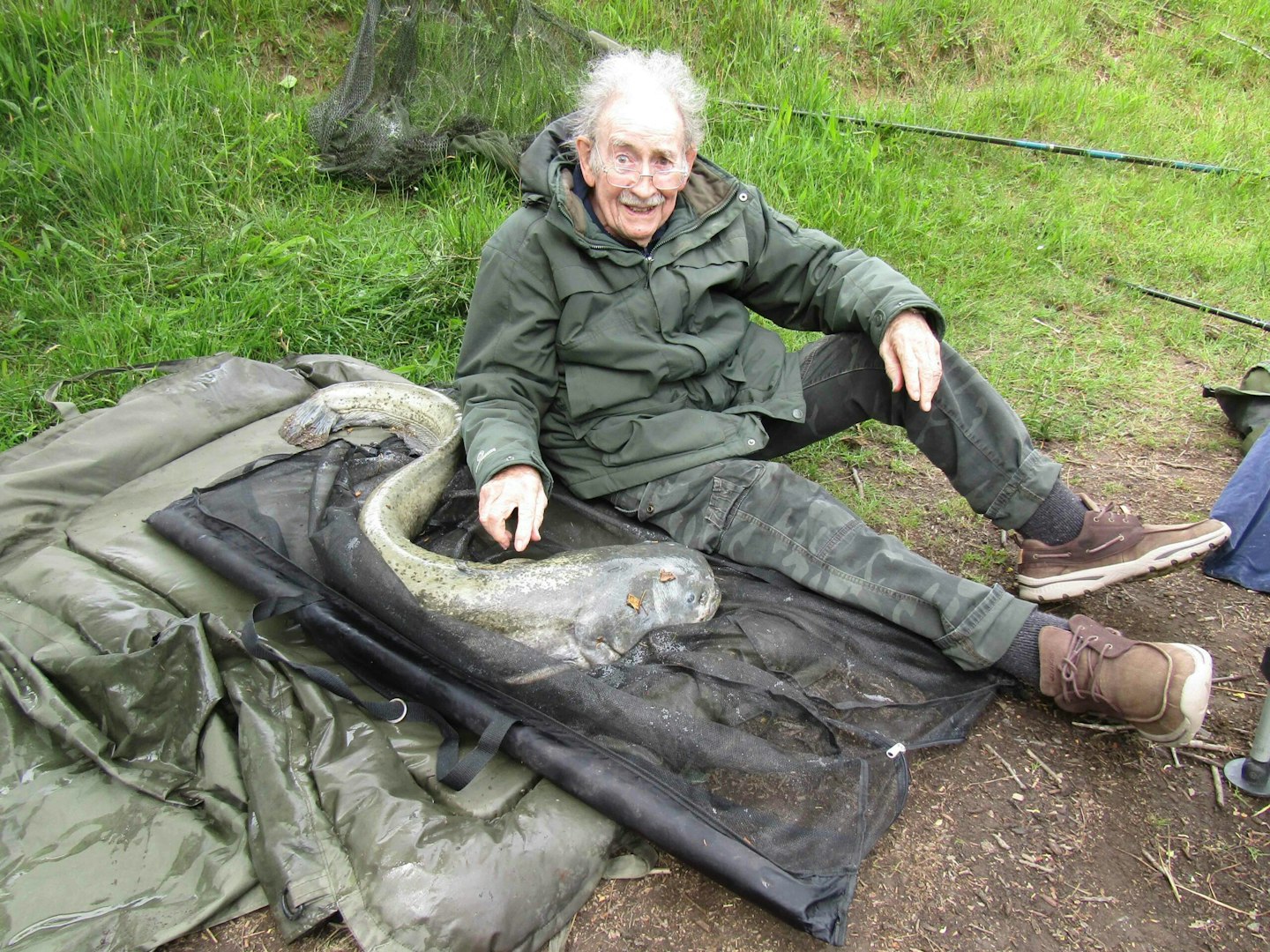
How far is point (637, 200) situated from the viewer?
2.64m

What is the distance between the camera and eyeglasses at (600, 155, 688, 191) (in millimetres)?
2619

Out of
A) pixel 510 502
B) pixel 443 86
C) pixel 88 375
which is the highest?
pixel 443 86

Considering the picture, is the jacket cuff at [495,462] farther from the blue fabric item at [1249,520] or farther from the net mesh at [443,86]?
the net mesh at [443,86]

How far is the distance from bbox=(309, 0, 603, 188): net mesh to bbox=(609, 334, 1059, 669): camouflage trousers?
271 cm

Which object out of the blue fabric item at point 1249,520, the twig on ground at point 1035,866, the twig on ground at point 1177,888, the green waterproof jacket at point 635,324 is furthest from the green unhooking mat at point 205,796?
the blue fabric item at point 1249,520

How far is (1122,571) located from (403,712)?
78.0 inches

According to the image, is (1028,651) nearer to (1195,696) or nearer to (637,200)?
(1195,696)

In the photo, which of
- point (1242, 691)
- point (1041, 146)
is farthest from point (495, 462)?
point (1041, 146)

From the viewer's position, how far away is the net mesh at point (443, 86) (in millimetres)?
4668

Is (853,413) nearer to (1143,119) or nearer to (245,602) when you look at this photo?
(245,602)

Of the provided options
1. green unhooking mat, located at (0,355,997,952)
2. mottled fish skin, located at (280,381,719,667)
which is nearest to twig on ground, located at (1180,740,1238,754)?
green unhooking mat, located at (0,355,997,952)

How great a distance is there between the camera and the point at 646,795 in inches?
80.6

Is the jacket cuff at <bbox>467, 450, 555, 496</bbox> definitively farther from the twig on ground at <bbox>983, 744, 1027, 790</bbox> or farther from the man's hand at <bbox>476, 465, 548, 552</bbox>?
the twig on ground at <bbox>983, 744, 1027, 790</bbox>

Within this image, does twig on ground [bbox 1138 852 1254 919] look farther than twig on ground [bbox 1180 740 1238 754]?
No
